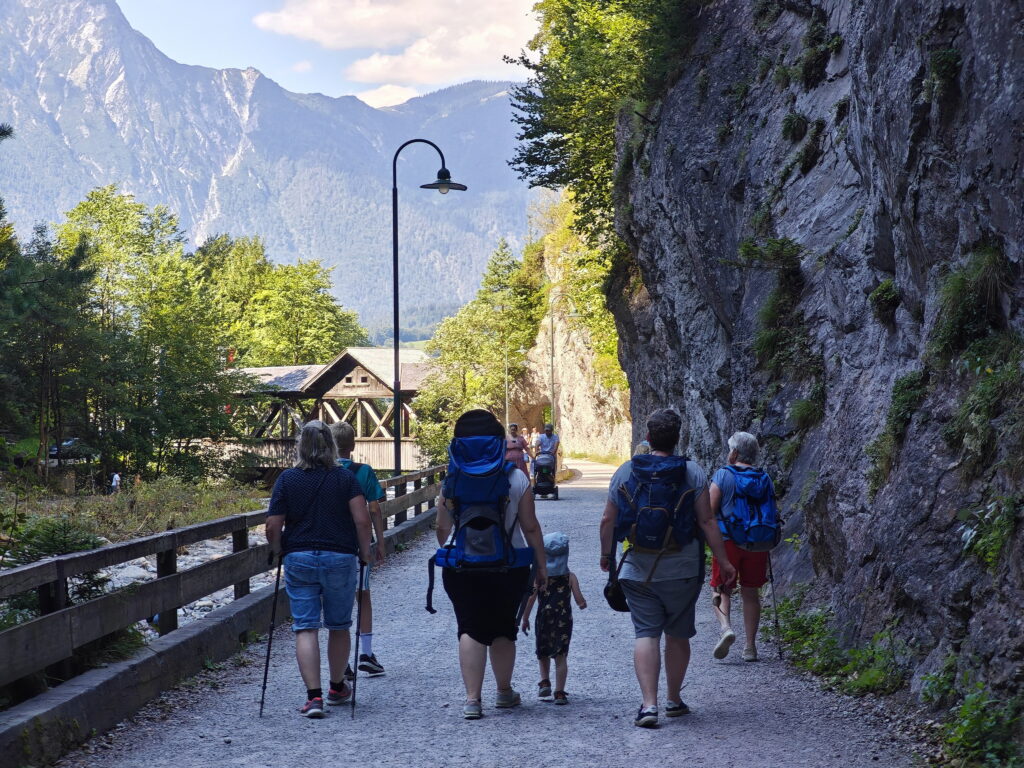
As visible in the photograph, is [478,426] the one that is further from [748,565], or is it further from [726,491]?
[748,565]

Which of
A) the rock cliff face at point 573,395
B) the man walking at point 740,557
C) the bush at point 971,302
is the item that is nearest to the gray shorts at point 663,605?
the man walking at point 740,557

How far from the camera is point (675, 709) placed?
660 cm

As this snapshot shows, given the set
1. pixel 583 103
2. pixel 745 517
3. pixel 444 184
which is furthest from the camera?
pixel 583 103

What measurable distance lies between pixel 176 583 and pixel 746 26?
43.7ft

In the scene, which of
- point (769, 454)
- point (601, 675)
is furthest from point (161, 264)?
Result: point (601, 675)

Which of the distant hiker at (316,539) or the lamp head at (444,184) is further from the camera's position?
the lamp head at (444,184)

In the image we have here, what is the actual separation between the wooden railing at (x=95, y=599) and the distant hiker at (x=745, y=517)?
→ 3860 mm

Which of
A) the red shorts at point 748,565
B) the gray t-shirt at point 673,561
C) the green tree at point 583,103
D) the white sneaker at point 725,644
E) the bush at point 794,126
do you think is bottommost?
the white sneaker at point 725,644

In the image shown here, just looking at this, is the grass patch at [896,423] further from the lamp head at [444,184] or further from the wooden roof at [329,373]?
the wooden roof at [329,373]

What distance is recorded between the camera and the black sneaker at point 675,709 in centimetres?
660

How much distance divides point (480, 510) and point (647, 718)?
1.50 meters

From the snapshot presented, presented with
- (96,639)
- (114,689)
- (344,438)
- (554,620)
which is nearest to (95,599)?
(96,639)

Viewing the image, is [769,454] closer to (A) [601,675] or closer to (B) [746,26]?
(A) [601,675]

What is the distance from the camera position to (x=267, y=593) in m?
9.82
